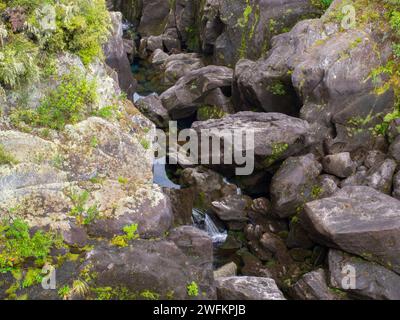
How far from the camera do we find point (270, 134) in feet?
61.9

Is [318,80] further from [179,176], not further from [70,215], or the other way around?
[70,215]

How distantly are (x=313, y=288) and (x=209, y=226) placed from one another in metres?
5.73

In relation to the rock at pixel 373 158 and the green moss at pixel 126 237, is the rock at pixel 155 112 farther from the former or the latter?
the green moss at pixel 126 237

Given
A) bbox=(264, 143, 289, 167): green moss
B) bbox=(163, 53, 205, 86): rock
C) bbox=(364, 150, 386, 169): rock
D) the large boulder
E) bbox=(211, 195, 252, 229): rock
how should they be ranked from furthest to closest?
bbox=(163, 53, 205, 86): rock < the large boulder < bbox=(264, 143, 289, 167): green moss < bbox=(211, 195, 252, 229): rock < bbox=(364, 150, 386, 169): rock

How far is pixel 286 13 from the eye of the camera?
25.6m

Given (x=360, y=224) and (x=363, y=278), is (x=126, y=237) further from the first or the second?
(x=363, y=278)

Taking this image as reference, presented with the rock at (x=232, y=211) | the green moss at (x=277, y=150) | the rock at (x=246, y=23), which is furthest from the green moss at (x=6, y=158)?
the rock at (x=246, y=23)

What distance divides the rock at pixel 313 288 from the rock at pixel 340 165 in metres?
5.13

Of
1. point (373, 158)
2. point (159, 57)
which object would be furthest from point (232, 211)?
point (159, 57)

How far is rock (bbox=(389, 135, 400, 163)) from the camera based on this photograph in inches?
695

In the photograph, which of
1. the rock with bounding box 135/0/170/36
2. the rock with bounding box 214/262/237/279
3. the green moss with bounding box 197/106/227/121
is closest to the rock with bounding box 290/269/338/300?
the rock with bounding box 214/262/237/279

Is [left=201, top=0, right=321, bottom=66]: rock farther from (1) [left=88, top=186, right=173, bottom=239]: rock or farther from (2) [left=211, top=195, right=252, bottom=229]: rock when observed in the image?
(1) [left=88, top=186, right=173, bottom=239]: rock

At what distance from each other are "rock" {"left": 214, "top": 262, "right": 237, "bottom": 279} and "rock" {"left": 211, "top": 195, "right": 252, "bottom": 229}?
2.52 m

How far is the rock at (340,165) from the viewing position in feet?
60.2
